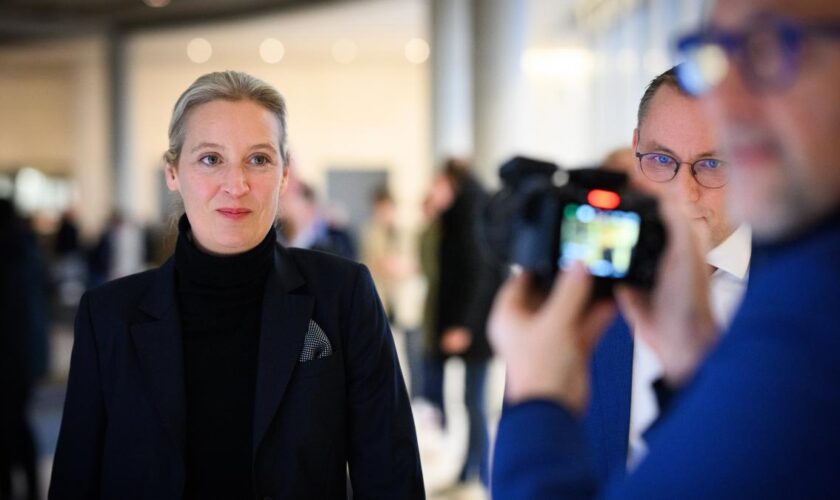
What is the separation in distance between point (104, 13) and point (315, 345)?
14.9 metres

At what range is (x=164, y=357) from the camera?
5.32 ft

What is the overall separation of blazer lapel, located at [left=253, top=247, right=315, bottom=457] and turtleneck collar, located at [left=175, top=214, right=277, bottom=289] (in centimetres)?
3

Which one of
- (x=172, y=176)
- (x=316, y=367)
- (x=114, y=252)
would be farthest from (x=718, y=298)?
(x=114, y=252)

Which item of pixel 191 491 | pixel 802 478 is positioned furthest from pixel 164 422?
pixel 802 478

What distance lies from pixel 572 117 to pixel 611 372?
12.3 metres

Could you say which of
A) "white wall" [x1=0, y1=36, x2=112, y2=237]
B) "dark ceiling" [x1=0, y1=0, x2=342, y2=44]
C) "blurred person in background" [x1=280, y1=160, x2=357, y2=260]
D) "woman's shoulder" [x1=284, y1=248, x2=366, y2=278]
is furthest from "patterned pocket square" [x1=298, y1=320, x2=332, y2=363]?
"white wall" [x1=0, y1=36, x2=112, y2=237]

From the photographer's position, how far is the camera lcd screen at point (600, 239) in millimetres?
852

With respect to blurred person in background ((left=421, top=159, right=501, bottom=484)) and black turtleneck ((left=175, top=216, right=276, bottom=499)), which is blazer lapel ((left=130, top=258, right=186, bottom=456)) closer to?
black turtleneck ((left=175, top=216, right=276, bottom=499))

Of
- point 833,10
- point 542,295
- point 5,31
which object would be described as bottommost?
point 542,295

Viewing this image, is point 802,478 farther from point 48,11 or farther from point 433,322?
point 48,11

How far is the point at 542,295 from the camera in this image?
89cm

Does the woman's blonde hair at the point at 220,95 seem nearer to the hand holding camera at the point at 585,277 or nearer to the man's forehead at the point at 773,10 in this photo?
the hand holding camera at the point at 585,277

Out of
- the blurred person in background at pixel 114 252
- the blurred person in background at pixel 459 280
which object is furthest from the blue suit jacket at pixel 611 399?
the blurred person in background at pixel 114 252

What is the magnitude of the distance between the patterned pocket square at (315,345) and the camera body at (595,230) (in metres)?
0.84
